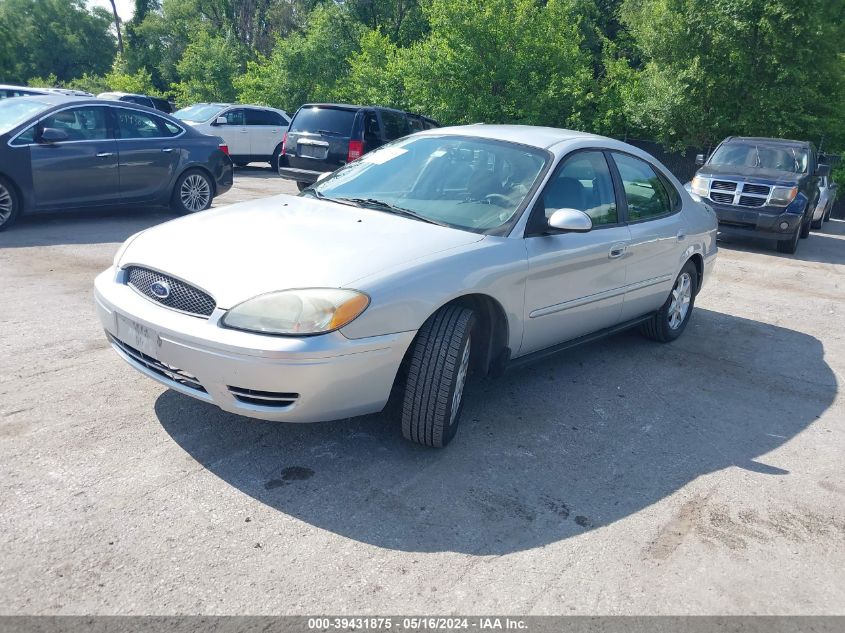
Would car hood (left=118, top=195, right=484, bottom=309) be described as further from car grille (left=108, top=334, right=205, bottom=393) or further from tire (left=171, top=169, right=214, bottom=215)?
tire (left=171, top=169, right=214, bottom=215)

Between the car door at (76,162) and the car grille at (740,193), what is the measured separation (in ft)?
29.6

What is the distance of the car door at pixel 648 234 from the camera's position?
5.42m

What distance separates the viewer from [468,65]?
20.5 meters

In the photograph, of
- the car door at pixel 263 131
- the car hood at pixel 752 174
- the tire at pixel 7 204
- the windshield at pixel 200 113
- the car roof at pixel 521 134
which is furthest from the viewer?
the car door at pixel 263 131

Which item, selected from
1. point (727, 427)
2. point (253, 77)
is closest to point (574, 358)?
point (727, 427)

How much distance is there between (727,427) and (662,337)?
160 centimetres

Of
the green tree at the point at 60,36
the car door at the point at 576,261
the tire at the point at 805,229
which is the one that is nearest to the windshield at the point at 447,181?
the car door at the point at 576,261

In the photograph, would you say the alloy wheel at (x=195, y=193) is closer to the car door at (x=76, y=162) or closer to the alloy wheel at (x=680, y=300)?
the car door at (x=76, y=162)

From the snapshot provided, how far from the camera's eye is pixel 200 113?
63.2 feet

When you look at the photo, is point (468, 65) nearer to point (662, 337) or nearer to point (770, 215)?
point (770, 215)

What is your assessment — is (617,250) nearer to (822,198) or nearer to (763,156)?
(763,156)

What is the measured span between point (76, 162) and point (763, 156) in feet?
35.7

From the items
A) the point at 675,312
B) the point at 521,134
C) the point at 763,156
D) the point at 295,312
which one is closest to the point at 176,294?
the point at 295,312

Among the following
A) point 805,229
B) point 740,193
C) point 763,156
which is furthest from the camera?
point 805,229
